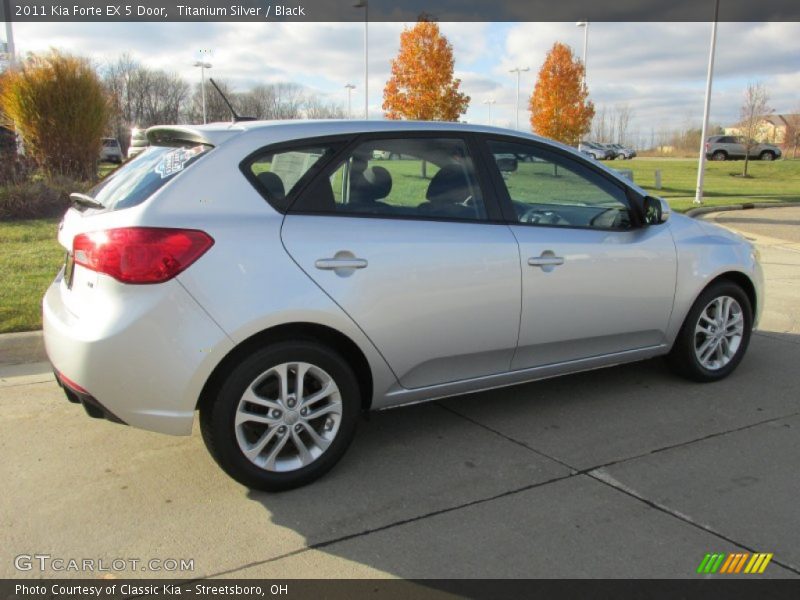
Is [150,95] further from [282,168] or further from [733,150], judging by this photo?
[282,168]

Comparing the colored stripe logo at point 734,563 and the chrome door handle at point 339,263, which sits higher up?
the chrome door handle at point 339,263

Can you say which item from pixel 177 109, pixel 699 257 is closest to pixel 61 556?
pixel 699 257

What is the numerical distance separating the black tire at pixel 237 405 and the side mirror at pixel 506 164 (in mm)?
1490

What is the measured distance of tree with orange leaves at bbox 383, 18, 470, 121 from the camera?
87.1 feet

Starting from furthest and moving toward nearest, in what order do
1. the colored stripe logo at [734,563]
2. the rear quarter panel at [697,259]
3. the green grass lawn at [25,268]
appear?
the green grass lawn at [25,268] → the rear quarter panel at [697,259] → the colored stripe logo at [734,563]

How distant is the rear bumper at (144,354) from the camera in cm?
282

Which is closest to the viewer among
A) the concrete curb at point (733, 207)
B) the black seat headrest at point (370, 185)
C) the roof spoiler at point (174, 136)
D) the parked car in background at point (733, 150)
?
the roof spoiler at point (174, 136)

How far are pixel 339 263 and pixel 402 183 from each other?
0.74 m

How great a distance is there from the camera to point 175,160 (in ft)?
10.5

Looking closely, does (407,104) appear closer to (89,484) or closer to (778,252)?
(778,252)

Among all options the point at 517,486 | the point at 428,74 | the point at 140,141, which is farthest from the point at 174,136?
the point at 428,74

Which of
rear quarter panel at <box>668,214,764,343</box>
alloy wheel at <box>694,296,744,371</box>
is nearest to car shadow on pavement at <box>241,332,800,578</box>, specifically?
alloy wheel at <box>694,296,744,371</box>

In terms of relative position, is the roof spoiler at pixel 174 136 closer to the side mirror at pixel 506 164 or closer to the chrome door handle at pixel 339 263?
the chrome door handle at pixel 339 263

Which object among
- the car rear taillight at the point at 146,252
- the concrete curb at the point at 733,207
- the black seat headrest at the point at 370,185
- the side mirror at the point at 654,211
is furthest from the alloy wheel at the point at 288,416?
the concrete curb at the point at 733,207
